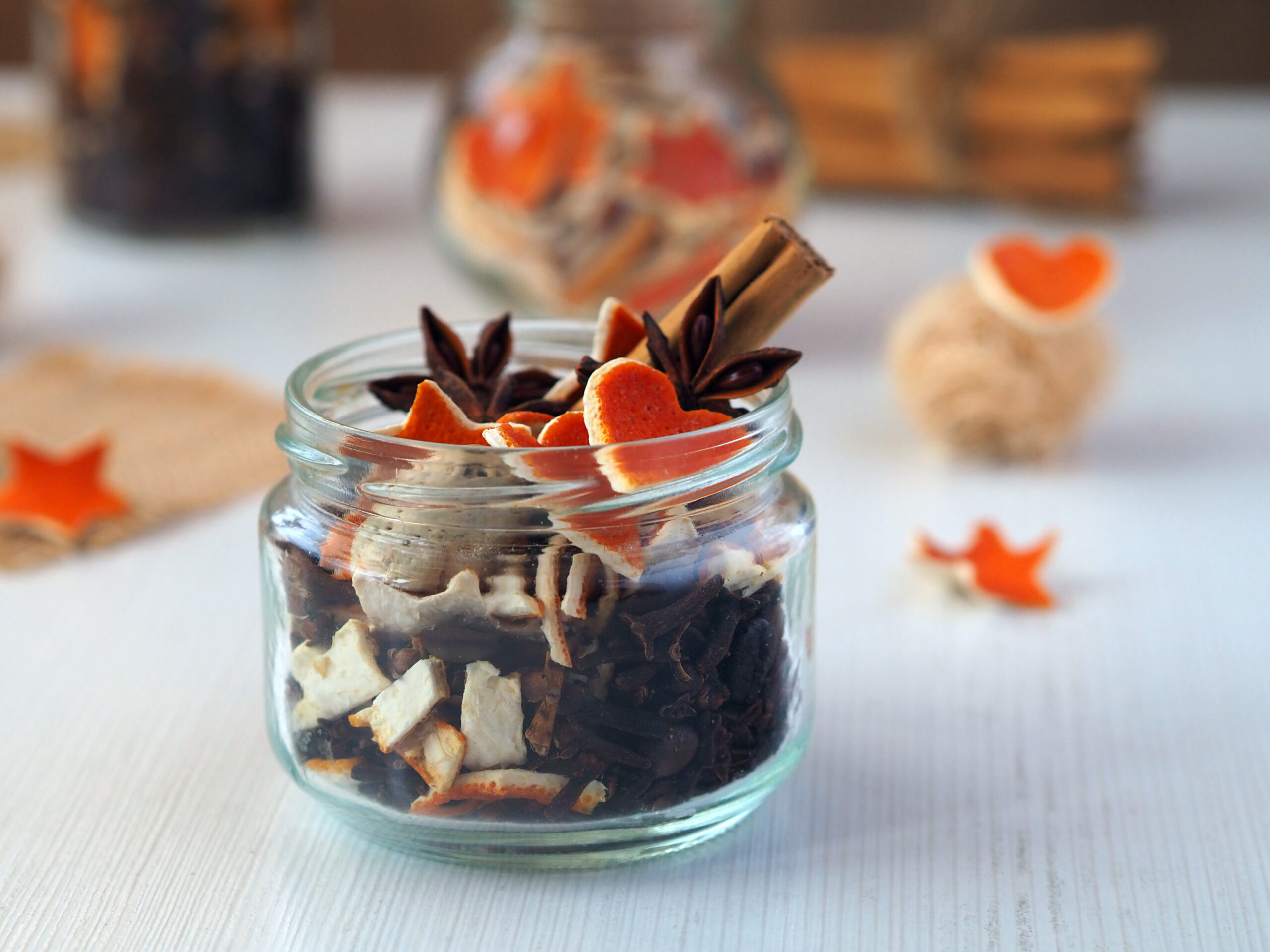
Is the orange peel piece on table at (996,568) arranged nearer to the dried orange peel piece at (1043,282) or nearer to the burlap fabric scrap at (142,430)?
the dried orange peel piece at (1043,282)

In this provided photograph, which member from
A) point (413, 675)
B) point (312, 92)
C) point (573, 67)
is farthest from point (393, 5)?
point (413, 675)

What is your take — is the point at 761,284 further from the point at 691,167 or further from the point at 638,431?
the point at 691,167

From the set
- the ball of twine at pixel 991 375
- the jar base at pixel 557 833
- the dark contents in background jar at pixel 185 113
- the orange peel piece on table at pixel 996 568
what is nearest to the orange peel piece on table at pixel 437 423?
the jar base at pixel 557 833

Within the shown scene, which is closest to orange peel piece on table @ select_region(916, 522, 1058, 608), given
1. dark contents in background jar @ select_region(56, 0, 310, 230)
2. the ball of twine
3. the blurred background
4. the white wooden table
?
the white wooden table

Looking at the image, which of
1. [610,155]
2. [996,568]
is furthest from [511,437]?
[610,155]

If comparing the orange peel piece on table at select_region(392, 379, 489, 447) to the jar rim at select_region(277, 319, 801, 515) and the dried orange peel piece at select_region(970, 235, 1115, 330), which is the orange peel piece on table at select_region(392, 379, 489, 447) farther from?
the dried orange peel piece at select_region(970, 235, 1115, 330)

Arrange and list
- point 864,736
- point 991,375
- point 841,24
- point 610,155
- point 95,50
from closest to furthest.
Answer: point 864,736 < point 991,375 < point 610,155 < point 95,50 < point 841,24
